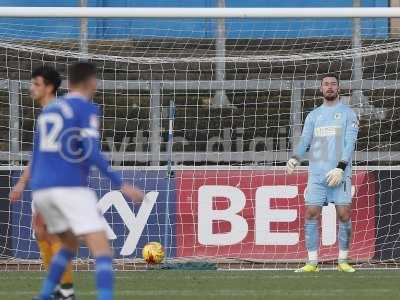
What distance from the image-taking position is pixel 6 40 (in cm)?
1382

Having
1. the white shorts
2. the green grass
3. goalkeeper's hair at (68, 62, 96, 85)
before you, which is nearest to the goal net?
the green grass

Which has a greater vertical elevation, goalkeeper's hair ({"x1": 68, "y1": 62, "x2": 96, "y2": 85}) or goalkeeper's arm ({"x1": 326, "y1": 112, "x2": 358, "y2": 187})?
goalkeeper's hair ({"x1": 68, "y1": 62, "x2": 96, "y2": 85})

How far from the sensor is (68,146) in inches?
266

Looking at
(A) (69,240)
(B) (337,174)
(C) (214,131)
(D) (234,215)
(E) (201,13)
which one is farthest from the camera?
(C) (214,131)

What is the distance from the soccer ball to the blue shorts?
164cm

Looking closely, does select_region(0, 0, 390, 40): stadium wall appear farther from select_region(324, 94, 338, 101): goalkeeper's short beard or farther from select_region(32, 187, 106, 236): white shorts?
select_region(32, 187, 106, 236): white shorts

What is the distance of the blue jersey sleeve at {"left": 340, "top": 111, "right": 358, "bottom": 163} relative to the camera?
1121cm

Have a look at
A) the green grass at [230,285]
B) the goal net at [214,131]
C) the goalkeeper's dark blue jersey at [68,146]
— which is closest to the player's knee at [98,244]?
the goalkeeper's dark blue jersey at [68,146]

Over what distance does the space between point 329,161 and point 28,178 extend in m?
3.79

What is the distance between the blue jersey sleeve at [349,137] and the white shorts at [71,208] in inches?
195

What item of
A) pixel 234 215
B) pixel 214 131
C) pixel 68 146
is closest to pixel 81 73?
pixel 68 146

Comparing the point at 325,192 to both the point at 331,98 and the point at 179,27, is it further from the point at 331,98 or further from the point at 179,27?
the point at 179,27

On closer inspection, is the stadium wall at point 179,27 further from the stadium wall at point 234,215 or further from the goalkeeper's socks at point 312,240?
the goalkeeper's socks at point 312,240

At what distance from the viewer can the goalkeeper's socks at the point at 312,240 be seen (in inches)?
446
